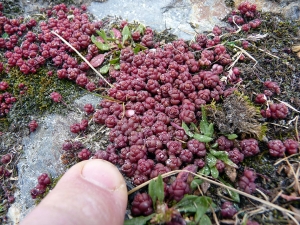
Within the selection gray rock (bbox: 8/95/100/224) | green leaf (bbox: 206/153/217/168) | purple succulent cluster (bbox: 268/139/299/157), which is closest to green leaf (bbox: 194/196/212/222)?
green leaf (bbox: 206/153/217/168)

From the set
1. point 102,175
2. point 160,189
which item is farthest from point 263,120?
point 102,175

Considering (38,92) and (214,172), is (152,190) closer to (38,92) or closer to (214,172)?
(214,172)

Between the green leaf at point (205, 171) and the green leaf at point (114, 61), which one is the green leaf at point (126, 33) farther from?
the green leaf at point (205, 171)

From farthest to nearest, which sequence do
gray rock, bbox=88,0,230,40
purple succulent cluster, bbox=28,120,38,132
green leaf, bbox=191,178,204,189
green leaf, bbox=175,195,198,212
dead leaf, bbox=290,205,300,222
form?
gray rock, bbox=88,0,230,40 < purple succulent cluster, bbox=28,120,38,132 < green leaf, bbox=191,178,204,189 < green leaf, bbox=175,195,198,212 < dead leaf, bbox=290,205,300,222

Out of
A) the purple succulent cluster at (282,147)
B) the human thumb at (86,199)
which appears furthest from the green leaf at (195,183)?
the purple succulent cluster at (282,147)

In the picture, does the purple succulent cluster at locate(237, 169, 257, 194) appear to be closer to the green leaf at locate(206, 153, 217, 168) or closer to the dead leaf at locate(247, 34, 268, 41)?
the green leaf at locate(206, 153, 217, 168)

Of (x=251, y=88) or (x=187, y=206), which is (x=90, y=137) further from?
(x=251, y=88)

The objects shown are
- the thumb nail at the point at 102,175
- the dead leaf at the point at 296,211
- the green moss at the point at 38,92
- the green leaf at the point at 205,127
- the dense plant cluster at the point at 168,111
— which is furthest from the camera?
the green moss at the point at 38,92
